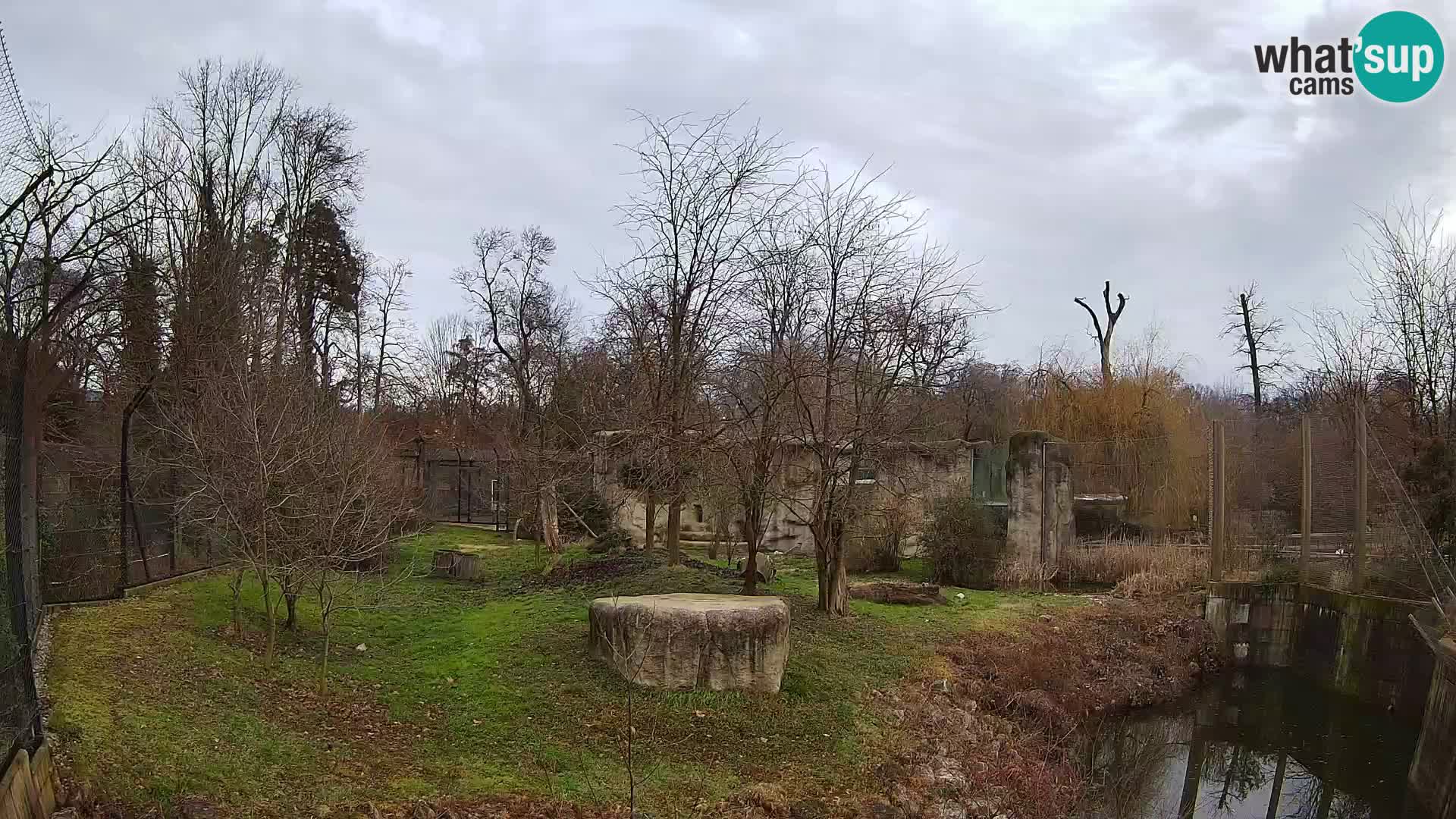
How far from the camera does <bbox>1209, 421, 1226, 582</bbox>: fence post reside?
14.6 metres

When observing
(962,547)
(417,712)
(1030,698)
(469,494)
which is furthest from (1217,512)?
(469,494)

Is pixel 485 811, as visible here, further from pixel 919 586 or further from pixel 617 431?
pixel 919 586

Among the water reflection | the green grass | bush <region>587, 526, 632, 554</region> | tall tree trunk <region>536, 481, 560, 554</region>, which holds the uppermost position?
tall tree trunk <region>536, 481, 560, 554</region>

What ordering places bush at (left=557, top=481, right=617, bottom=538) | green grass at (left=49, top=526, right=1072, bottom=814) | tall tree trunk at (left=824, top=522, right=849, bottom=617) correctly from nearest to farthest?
1. green grass at (left=49, top=526, right=1072, bottom=814)
2. tall tree trunk at (left=824, top=522, right=849, bottom=617)
3. bush at (left=557, top=481, right=617, bottom=538)

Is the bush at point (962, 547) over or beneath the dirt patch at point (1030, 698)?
over

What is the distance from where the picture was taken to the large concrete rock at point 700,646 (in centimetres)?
808

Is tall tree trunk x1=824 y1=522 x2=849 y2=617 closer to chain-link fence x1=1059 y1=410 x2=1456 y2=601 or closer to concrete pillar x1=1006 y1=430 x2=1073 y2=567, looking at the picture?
chain-link fence x1=1059 y1=410 x2=1456 y2=601

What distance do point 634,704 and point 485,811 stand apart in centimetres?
205

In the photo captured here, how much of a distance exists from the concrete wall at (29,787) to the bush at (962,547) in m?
13.8

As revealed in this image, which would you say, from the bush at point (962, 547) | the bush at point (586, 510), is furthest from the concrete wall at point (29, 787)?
the bush at point (962, 547)

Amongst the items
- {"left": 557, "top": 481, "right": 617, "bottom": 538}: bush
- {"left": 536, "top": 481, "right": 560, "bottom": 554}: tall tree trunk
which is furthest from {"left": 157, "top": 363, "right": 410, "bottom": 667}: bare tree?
{"left": 557, "top": 481, "right": 617, "bottom": 538}: bush

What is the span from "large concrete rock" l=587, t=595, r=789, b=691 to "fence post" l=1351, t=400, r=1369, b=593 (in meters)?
8.50

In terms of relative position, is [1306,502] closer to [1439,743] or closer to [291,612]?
[1439,743]

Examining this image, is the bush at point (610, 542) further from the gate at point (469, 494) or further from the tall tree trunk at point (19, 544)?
the tall tree trunk at point (19, 544)
